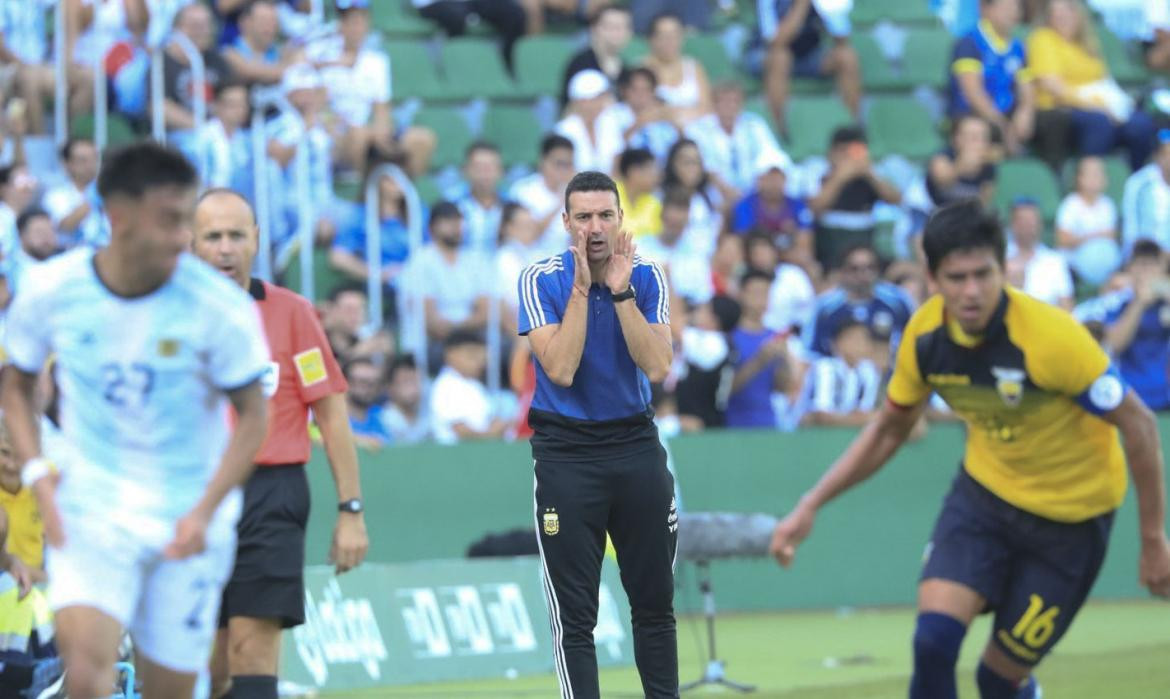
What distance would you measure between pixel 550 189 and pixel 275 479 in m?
9.20

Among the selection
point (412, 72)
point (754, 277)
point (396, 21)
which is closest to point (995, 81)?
point (754, 277)

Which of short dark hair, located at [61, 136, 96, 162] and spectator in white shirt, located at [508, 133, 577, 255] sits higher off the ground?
short dark hair, located at [61, 136, 96, 162]

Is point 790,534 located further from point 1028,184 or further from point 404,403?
point 1028,184

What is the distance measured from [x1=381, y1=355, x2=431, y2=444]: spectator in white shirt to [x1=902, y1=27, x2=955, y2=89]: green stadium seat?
8.23 metres

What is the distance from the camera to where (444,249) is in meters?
16.1

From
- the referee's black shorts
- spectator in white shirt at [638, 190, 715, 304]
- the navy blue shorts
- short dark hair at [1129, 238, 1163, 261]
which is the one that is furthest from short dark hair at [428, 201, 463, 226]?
the navy blue shorts

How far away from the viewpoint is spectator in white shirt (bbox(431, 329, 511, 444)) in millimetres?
15289

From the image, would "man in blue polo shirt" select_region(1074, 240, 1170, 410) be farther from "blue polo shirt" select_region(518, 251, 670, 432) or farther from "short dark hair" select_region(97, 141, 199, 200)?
"short dark hair" select_region(97, 141, 199, 200)

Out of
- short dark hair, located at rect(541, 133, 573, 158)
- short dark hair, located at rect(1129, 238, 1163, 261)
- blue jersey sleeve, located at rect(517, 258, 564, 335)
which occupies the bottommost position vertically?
short dark hair, located at rect(1129, 238, 1163, 261)

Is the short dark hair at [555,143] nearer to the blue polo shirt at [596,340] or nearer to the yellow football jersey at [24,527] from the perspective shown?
the yellow football jersey at [24,527]

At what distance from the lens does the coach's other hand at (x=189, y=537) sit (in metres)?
5.90

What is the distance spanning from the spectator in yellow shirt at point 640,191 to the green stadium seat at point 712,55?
389 cm

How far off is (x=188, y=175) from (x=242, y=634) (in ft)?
7.84

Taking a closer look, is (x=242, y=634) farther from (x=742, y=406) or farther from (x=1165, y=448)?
(x=1165, y=448)
